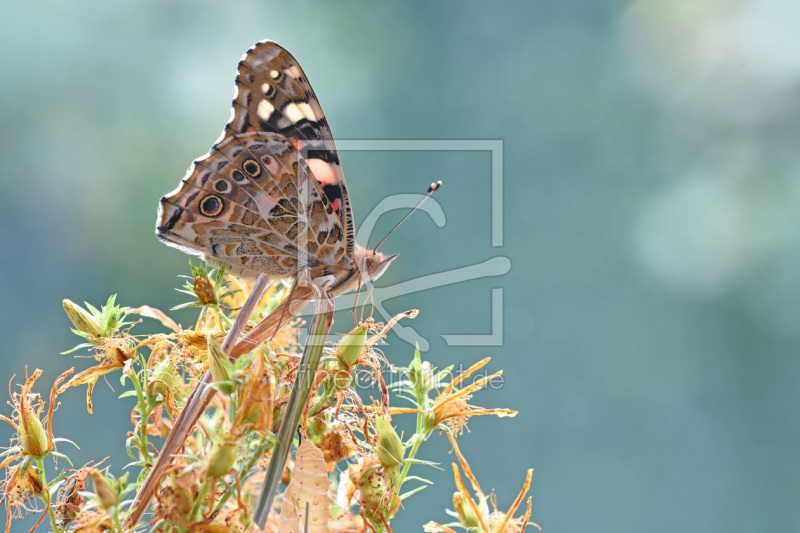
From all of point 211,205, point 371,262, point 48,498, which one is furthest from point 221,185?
point 48,498

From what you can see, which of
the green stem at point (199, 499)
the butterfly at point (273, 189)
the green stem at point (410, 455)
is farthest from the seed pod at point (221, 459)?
the butterfly at point (273, 189)

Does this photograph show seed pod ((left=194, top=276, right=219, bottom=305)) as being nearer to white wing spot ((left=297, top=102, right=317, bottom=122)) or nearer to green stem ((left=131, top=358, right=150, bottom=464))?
green stem ((left=131, top=358, right=150, bottom=464))

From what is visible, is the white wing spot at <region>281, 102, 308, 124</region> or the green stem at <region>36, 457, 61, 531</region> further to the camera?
the white wing spot at <region>281, 102, 308, 124</region>

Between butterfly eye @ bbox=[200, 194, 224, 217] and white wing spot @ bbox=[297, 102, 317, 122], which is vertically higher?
white wing spot @ bbox=[297, 102, 317, 122]

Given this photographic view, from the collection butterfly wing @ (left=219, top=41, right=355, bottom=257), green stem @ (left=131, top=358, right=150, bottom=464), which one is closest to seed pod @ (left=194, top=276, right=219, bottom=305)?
green stem @ (left=131, top=358, right=150, bottom=464)

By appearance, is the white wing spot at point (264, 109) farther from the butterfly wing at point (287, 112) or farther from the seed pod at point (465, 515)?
the seed pod at point (465, 515)

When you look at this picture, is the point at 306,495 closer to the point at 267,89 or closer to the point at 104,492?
the point at 104,492

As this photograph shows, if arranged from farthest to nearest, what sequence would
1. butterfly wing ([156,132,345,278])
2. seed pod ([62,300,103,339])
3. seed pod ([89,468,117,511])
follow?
butterfly wing ([156,132,345,278]) < seed pod ([62,300,103,339]) < seed pod ([89,468,117,511])
